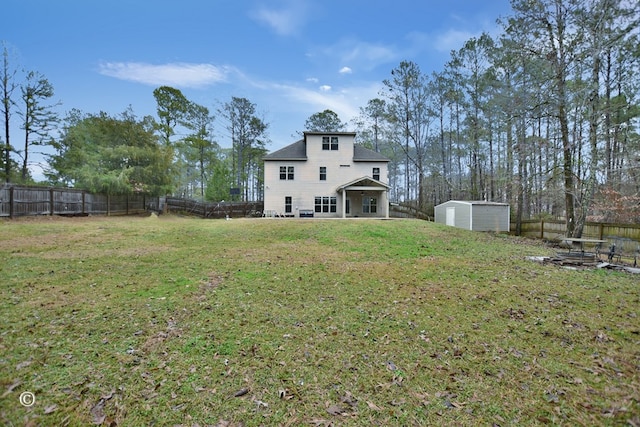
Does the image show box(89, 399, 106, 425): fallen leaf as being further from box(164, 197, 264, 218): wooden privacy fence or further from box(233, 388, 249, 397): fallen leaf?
box(164, 197, 264, 218): wooden privacy fence

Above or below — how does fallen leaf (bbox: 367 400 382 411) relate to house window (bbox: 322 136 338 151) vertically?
below

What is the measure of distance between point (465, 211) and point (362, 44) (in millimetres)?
13193

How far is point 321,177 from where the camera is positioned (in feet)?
82.1

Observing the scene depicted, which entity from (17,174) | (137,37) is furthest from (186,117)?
(137,37)

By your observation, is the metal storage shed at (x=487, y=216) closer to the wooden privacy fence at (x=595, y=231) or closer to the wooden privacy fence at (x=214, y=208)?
the wooden privacy fence at (x=595, y=231)

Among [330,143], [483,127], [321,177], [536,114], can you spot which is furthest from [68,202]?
[483,127]

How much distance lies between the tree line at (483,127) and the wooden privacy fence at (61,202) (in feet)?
4.36

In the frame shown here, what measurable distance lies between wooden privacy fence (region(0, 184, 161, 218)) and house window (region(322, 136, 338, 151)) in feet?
55.7

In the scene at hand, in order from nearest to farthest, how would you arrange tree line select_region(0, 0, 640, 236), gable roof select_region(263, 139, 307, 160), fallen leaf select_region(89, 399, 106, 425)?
1. fallen leaf select_region(89, 399, 106, 425)
2. tree line select_region(0, 0, 640, 236)
3. gable roof select_region(263, 139, 307, 160)

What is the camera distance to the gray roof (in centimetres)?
2477

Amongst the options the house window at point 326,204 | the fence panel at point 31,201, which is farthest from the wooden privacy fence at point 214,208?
the fence panel at point 31,201

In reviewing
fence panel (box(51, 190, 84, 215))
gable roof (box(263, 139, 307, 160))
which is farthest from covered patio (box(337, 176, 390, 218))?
fence panel (box(51, 190, 84, 215))

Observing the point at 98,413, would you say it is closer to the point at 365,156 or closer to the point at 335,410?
the point at 335,410

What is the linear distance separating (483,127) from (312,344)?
2751 centimetres
